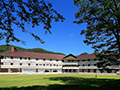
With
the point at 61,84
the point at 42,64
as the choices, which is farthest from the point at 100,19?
the point at 42,64

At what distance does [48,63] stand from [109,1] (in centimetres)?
4407

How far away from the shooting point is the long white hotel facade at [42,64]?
1827 inches

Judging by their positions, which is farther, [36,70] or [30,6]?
[36,70]

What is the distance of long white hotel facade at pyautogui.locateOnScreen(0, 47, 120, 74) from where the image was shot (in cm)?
4641

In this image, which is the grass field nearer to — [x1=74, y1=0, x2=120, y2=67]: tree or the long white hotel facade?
[x1=74, y1=0, x2=120, y2=67]: tree

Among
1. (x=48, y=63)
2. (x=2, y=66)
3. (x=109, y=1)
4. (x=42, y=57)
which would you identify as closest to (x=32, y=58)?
(x=42, y=57)

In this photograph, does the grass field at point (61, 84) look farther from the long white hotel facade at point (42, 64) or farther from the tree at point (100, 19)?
the long white hotel facade at point (42, 64)

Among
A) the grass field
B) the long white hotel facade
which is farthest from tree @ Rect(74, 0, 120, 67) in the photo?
the long white hotel facade

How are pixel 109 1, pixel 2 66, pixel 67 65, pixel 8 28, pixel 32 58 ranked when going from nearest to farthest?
pixel 8 28 < pixel 109 1 < pixel 2 66 < pixel 32 58 < pixel 67 65

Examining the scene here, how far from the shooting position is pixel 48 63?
54406mm

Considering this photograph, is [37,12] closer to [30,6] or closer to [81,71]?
[30,6]

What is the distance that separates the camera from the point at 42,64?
53156 mm

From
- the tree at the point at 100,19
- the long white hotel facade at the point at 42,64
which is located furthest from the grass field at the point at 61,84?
the long white hotel facade at the point at 42,64

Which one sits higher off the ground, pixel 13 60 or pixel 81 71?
pixel 13 60
